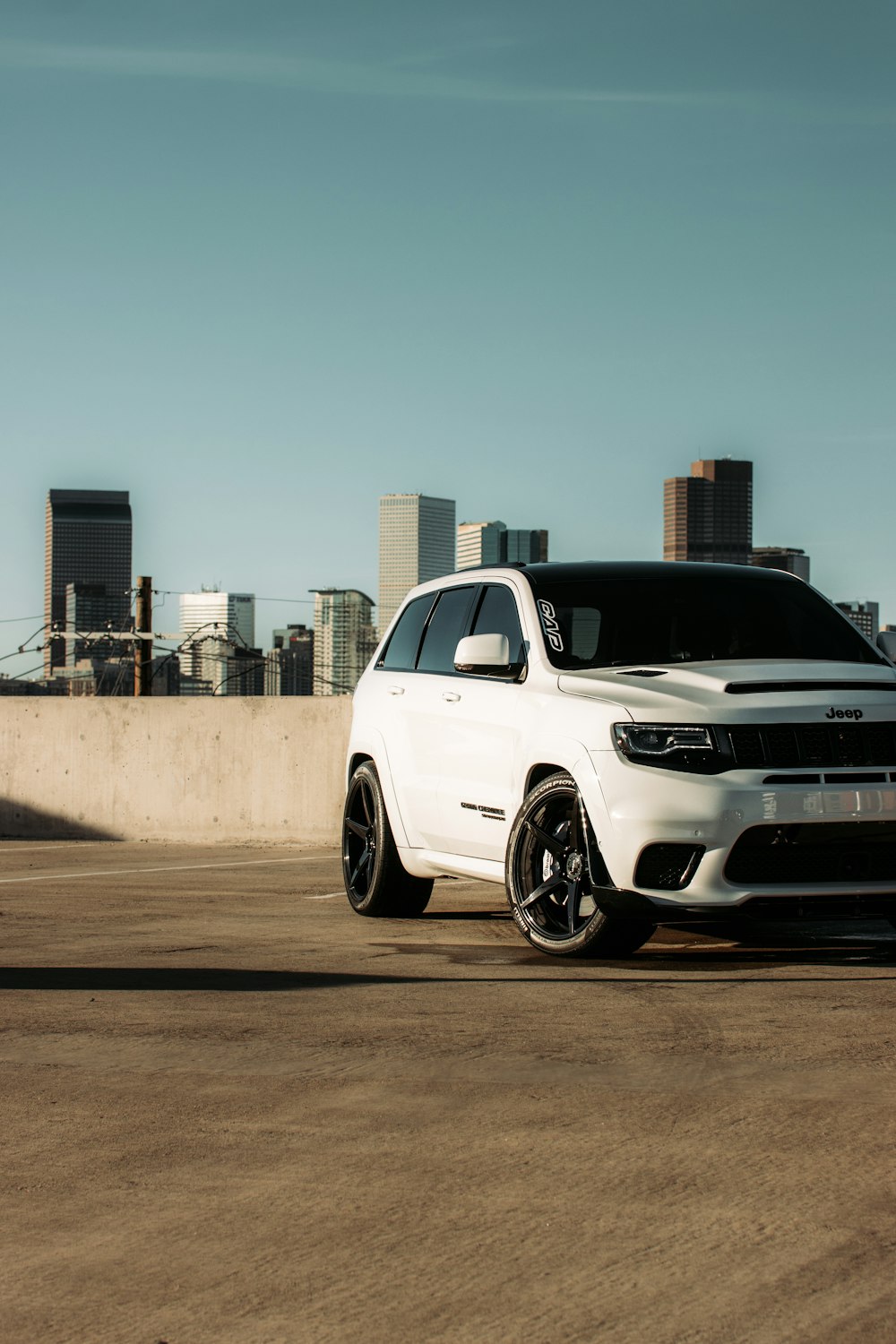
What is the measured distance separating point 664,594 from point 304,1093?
4.23 meters

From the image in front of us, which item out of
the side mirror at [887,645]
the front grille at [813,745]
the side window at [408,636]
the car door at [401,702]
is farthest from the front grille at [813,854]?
the side window at [408,636]

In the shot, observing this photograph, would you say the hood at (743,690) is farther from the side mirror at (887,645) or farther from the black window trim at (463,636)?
the side mirror at (887,645)

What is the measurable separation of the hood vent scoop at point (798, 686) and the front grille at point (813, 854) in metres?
0.61

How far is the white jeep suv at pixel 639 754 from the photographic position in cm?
682

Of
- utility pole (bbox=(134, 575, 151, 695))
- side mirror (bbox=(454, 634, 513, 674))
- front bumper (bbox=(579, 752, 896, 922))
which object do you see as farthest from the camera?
utility pole (bbox=(134, 575, 151, 695))

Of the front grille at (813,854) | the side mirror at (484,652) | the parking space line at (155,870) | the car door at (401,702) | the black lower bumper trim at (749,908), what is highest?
the side mirror at (484,652)

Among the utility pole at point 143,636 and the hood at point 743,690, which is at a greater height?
the hood at point 743,690

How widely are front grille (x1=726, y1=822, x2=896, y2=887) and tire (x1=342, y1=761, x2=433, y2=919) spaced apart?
2.81 meters

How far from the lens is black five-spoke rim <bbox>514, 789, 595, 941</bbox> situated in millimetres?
7266

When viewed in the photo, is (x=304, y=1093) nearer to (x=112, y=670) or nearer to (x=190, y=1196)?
(x=190, y=1196)

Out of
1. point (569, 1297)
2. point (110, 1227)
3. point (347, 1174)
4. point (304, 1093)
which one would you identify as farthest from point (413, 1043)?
point (569, 1297)

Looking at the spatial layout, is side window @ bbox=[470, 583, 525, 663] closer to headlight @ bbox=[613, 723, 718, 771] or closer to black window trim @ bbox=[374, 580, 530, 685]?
black window trim @ bbox=[374, 580, 530, 685]

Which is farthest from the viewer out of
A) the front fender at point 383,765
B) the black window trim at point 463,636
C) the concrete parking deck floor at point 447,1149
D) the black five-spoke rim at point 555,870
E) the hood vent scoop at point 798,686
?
the front fender at point 383,765

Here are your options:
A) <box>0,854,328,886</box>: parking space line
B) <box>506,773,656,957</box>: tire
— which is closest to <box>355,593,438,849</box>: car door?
<box>506,773,656,957</box>: tire
